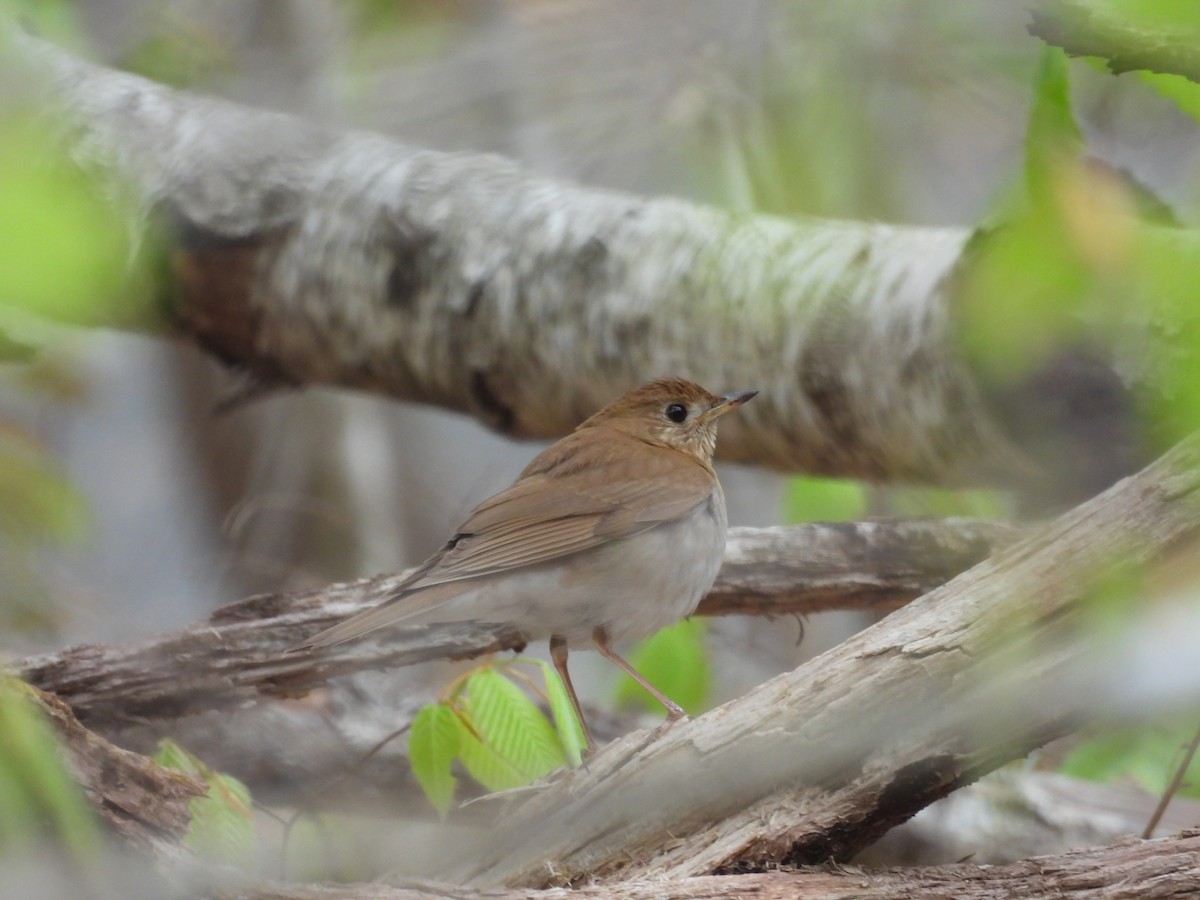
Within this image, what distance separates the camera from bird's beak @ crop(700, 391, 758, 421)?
12.0 feet

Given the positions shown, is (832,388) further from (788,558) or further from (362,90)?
(362,90)

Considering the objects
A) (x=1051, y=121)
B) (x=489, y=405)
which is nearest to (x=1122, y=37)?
(x=1051, y=121)

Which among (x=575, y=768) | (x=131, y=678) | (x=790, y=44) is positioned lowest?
(x=575, y=768)

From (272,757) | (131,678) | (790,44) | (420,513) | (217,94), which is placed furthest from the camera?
(420,513)

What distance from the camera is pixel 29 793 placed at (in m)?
A: 1.09

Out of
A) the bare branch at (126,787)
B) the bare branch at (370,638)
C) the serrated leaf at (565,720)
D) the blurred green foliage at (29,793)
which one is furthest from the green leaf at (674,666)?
the blurred green foliage at (29,793)

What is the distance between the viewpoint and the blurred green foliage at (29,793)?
1.01 metres

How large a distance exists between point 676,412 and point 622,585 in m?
0.81

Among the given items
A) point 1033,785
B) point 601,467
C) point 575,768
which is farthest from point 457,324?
point 1033,785

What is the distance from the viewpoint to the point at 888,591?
332 centimetres

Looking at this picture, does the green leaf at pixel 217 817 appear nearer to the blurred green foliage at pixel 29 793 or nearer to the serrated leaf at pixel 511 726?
the serrated leaf at pixel 511 726

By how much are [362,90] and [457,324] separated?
1.93 metres

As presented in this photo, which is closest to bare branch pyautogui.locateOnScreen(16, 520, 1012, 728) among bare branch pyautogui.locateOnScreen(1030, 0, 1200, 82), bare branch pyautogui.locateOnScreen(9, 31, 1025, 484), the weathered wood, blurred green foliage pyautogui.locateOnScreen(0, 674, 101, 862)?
bare branch pyautogui.locateOnScreen(9, 31, 1025, 484)

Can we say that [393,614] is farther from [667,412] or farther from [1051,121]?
[1051,121]
